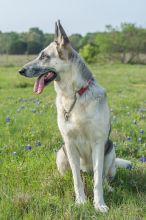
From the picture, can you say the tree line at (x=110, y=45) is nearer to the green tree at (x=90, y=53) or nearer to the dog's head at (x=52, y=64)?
the green tree at (x=90, y=53)

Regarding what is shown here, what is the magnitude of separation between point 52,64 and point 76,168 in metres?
1.13

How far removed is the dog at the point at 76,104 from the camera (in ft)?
13.8

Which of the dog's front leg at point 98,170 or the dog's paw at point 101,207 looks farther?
the dog's front leg at point 98,170

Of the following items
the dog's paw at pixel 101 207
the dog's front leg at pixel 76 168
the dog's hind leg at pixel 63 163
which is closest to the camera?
the dog's paw at pixel 101 207

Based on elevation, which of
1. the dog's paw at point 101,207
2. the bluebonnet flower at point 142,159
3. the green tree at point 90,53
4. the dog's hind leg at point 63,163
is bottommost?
the green tree at point 90,53

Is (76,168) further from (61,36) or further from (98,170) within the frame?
(61,36)

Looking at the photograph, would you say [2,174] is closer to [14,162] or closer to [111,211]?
[14,162]

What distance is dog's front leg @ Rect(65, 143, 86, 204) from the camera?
14.5 feet

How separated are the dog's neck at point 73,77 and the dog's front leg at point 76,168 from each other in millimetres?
569

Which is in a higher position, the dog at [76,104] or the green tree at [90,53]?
the dog at [76,104]

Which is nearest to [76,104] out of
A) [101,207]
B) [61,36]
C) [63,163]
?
[61,36]

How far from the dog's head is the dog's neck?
5 cm

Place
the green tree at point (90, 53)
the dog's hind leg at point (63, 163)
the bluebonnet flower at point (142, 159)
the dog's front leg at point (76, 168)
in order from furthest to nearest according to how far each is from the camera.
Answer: the green tree at point (90, 53)
the bluebonnet flower at point (142, 159)
the dog's hind leg at point (63, 163)
the dog's front leg at point (76, 168)

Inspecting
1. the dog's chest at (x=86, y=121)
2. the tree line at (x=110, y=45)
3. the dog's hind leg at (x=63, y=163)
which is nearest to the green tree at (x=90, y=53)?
the tree line at (x=110, y=45)
